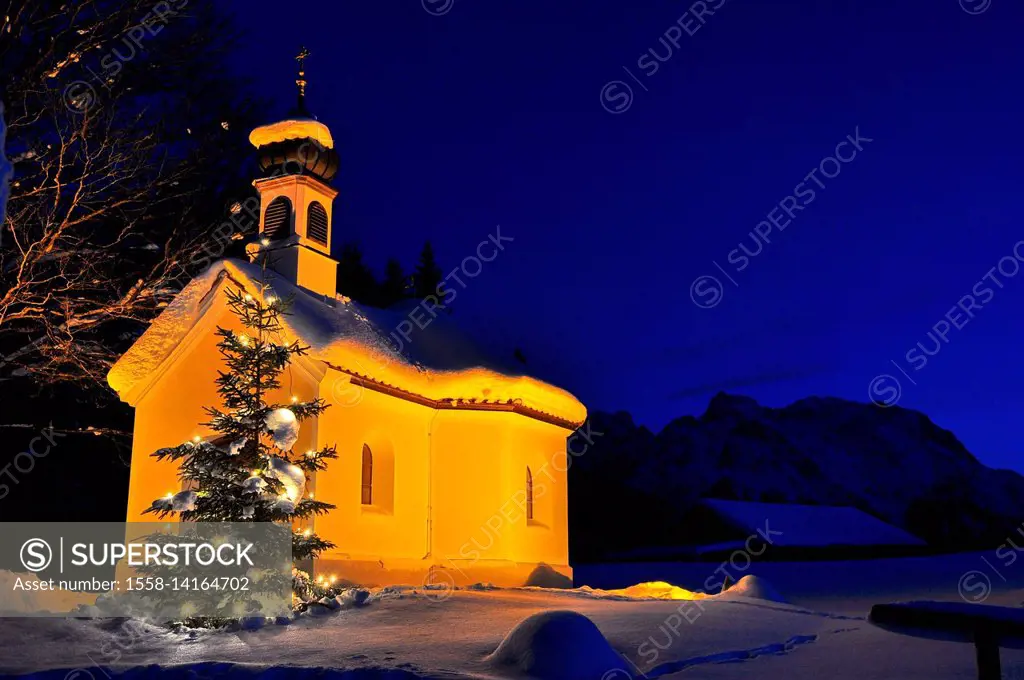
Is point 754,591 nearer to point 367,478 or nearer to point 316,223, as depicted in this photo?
point 367,478

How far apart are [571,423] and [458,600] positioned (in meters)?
8.19

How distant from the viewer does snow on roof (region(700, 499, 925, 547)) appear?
31.5 metres

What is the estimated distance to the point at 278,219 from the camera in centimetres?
1916

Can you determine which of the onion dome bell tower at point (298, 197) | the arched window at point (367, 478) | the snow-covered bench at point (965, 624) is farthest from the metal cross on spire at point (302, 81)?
the snow-covered bench at point (965, 624)

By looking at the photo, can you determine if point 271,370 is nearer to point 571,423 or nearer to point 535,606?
point 535,606

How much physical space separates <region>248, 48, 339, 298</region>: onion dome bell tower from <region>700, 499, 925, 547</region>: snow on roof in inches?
753

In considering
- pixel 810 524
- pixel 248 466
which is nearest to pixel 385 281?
pixel 810 524

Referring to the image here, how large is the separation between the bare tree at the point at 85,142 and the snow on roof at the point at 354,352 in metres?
0.57

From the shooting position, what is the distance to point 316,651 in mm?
8211

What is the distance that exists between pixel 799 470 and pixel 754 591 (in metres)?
44.0

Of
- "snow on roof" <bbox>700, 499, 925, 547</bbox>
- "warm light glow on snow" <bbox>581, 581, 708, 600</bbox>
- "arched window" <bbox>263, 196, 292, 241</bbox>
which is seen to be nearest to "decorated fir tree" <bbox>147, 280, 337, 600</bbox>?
"warm light glow on snow" <bbox>581, 581, 708, 600</bbox>

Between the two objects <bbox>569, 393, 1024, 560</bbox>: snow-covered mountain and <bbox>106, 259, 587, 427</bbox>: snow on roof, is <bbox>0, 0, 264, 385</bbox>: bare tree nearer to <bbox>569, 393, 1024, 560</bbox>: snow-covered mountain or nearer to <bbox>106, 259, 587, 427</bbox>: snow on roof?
<bbox>106, 259, 587, 427</bbox>: snow on roof

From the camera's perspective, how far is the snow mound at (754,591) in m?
13.5

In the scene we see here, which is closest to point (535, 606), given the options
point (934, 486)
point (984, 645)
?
point (984, 645)
